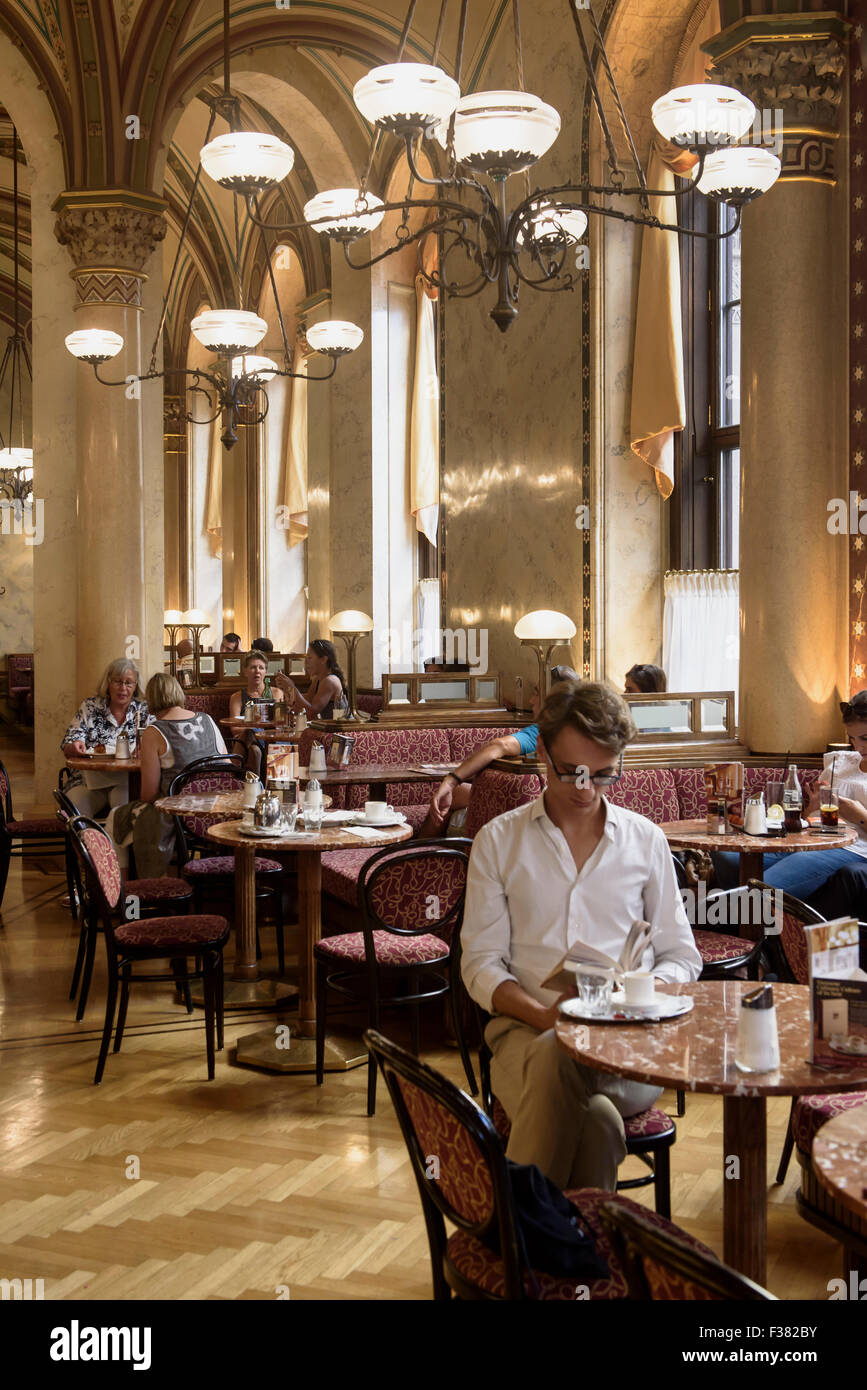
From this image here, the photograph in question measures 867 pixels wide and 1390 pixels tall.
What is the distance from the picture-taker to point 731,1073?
2238mm

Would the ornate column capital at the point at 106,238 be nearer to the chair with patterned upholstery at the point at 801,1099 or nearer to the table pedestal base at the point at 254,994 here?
the table pedestal base at the point at 254,994

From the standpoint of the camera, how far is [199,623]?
1803cm

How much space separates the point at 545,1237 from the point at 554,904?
936 mm

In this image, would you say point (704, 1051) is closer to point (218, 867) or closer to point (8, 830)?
point (218, 867)

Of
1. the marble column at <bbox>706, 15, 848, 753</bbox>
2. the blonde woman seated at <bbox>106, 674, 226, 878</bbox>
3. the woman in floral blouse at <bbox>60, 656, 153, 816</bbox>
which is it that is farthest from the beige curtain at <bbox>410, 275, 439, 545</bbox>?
the blonde woman seated at <bbox>106, 674, 226, 878</bbox>

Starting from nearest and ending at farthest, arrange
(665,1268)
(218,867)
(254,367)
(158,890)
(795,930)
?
(665,1268), (795,930), (158,890), (218,867), (254,367)

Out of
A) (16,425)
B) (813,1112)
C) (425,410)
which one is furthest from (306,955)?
(16,425)

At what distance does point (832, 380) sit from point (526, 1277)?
212 inches

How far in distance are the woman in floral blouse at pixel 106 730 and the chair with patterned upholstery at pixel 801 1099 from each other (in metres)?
4.56

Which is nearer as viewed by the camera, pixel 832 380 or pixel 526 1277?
pixel 526 1277

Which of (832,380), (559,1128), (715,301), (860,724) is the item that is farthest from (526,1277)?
(715,301)

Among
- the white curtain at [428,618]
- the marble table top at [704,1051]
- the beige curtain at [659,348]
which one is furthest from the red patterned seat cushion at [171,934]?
the white curtain at [428,618]

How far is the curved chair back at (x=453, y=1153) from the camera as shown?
6.44ft

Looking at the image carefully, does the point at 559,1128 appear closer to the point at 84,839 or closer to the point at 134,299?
the point at 84,839
